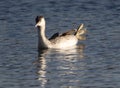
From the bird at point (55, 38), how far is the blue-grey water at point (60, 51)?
33 cm

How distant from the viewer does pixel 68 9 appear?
33719 mm

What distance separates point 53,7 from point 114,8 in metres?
2.73

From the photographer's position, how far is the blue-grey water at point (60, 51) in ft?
68.7

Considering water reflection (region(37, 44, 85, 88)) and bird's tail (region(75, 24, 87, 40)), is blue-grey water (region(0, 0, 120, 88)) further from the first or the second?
bird's tail (region(75, 24, 87, 40))

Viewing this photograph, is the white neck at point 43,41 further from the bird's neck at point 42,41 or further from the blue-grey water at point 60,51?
the blue-grey water at point 60,51

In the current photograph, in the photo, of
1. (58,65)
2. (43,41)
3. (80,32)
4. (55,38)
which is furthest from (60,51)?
(58,65)

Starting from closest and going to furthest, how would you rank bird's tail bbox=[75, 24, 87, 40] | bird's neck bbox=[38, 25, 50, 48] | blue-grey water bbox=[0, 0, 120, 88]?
1. blue-grey water bbox=[0, 0, 120, 88]
2. bird's neck bbox=[38, 25, 50, 48]
3. bird's tail bbox=[75, 24, 87, 40]

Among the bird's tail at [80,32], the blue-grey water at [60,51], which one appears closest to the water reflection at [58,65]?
the blue-grey water at [60,51]

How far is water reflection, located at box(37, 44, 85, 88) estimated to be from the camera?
2100 centimetres

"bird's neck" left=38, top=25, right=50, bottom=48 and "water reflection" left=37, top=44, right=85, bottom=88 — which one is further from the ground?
"bird's neck" left=38, top=25, right=50, bottom=48

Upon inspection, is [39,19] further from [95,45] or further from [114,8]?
[114,8]

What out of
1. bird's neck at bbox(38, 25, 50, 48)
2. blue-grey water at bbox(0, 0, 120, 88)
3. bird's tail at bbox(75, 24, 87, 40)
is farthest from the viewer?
bird's tail at bbox(75, 24, 87, 40)

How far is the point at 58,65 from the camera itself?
907 inches

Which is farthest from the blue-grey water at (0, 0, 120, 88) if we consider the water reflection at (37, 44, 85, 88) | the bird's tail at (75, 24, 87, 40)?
the bird's tail at (75, 24, 87, 40)
